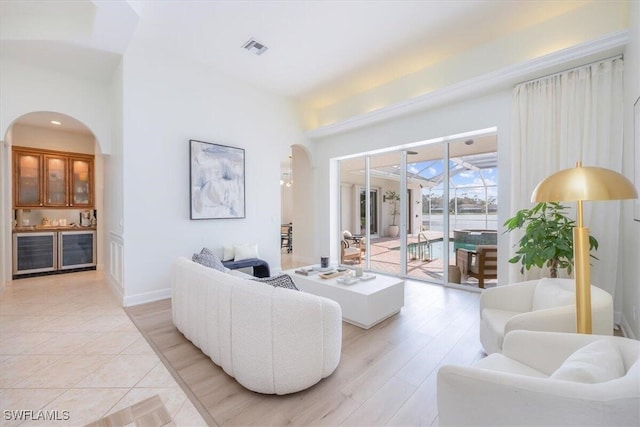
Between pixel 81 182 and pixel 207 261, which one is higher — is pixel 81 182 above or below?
above

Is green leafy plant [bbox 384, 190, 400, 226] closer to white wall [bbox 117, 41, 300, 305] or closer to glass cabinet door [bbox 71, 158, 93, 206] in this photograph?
white wall [bbox 117, 41, 300, 305]

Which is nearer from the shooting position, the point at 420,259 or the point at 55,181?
the point at 420,259

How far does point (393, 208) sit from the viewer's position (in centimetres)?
583

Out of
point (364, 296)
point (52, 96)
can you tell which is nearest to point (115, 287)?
point (52, 96)

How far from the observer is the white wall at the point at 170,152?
3.78m

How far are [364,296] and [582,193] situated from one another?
202 cm

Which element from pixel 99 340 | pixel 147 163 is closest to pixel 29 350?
pixel 99 340

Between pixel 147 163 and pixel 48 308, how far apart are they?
2261mm

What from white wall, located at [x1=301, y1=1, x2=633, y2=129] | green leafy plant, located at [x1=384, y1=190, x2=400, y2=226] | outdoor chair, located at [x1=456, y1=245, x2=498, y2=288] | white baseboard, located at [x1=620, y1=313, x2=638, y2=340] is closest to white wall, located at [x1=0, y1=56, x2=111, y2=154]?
white wall, located at [x1=301, y1=1, x2=633, y2=129]

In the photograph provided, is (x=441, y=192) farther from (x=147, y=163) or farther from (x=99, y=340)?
(x=99, y=340)

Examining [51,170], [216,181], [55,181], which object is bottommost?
[216,181]

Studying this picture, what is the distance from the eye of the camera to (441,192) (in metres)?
4.75

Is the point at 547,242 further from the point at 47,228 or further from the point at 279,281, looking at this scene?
the point at 47,228

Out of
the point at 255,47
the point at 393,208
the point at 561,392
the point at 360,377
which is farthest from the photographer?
the point at 393,208
